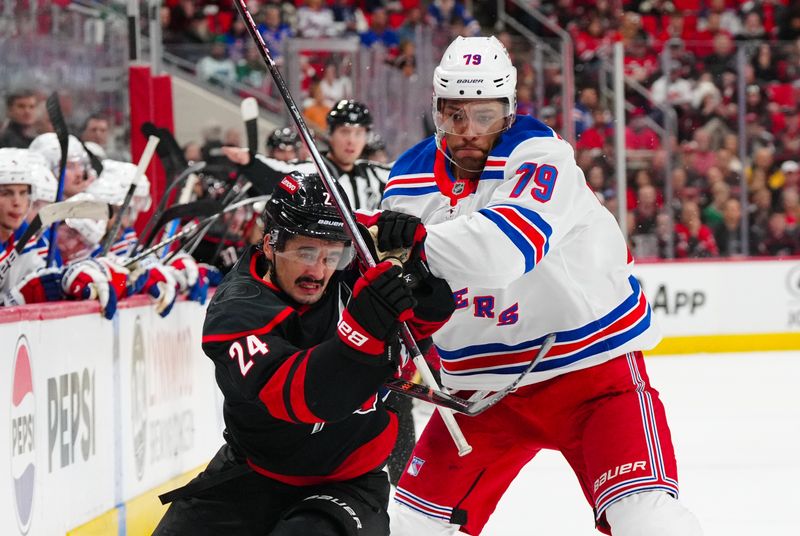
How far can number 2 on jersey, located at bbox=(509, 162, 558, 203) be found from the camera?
2.50 m

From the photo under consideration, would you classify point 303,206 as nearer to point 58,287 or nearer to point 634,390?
point 634,390

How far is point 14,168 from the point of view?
3.73 meters

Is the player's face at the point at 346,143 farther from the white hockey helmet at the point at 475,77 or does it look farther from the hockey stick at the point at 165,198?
the white hockey helmet at the point at 475,77

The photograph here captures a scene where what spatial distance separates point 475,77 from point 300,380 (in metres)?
0.81

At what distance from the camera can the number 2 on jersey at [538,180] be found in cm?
250

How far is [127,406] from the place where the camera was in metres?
3.79

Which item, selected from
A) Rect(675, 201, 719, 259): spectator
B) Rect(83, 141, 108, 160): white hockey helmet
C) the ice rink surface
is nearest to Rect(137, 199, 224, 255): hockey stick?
Rect(83, 141, 108, 160): white hockey helmet

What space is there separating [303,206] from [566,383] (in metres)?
0.73

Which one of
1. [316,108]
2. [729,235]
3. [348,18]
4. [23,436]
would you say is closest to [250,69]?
[316,108]

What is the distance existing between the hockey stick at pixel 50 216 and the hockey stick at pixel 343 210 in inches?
39.6

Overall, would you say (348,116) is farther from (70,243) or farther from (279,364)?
(279,364)

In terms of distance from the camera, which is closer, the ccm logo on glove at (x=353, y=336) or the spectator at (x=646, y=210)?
the ccm logo on glove at (x=353, y=336)

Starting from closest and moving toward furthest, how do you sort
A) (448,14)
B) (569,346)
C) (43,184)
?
(569,346)
(43,184)
(448,14)

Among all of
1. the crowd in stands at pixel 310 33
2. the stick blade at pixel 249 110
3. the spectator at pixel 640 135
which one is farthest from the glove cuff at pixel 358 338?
the spectator at pixel 640 135
